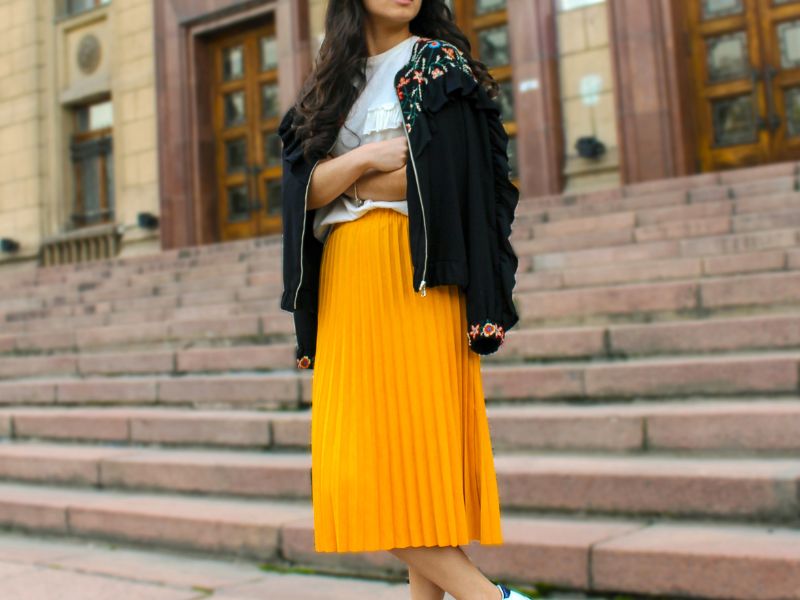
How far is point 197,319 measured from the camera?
24.1 feet

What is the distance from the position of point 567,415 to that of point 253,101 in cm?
1062

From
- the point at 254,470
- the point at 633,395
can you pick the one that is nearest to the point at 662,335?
the point at 633,395

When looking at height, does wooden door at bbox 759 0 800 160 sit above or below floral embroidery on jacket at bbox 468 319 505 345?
above

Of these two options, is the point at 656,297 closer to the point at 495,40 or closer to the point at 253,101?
the point at 495,40

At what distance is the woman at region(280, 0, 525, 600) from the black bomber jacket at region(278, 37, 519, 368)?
0.02 m

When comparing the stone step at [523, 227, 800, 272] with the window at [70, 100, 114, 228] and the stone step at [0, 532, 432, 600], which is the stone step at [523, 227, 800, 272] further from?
the window at [70, 100, 114, 228]

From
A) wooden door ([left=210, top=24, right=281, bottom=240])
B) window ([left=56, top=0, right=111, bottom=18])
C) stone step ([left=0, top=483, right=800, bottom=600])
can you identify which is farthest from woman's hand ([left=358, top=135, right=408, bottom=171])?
window ([left=56, top=0, right=111, bottom=18])

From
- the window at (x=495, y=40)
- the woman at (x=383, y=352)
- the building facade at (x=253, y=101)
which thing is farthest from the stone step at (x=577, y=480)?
the window at (x=495, y=40)

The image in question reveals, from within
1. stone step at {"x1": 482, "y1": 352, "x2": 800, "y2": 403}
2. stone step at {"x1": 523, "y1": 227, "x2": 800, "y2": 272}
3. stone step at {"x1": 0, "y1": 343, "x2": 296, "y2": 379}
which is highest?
stone step at {"x1": 523, "y1": 227, "x2": 800, "y2": 272}

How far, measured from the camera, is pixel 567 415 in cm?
430

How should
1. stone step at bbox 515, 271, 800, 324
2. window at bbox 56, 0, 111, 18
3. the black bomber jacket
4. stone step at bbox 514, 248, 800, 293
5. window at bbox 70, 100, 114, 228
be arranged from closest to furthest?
the black bomber jacket, stone step at bbox 515, 271, 800, 324, stone step at bbox 514, 248, 800, 293, window at bbox 70, 100, 114, 228, window at bbox 56, 0, 111, 18

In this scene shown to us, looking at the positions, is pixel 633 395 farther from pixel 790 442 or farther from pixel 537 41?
pixel 537 41

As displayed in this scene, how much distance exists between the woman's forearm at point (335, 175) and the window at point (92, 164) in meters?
14.1

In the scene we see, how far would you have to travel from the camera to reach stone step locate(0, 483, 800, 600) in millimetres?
3047
